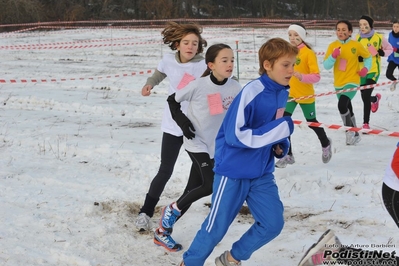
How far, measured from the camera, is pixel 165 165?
466 centimetres

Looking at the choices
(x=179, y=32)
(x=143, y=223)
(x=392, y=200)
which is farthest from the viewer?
(x=143, y=223)

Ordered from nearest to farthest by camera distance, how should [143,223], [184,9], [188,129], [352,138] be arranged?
[188,129]
[143,223]
[352,138]
[184,9]

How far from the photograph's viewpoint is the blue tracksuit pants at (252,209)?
3518 millimetres

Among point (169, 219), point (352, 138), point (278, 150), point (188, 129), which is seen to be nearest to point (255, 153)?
point (278, 150)

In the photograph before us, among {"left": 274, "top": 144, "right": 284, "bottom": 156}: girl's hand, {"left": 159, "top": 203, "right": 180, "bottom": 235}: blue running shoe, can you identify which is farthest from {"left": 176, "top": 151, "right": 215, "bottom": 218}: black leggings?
{"left": 274, "top": 144, "right": 284, "bottom": 156}: girl's hand

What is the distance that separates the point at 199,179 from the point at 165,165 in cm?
44

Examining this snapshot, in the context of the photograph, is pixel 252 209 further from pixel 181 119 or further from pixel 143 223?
pixel 143 223

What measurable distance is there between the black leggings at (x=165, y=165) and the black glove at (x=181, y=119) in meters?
0.42

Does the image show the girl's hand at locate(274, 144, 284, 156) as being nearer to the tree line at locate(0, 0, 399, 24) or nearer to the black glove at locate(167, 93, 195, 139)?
the black glove at locate(167, 93, 195, 139)

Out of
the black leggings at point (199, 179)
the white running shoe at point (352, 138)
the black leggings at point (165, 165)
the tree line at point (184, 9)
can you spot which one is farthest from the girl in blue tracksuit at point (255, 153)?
the tree line at point (184, 9)

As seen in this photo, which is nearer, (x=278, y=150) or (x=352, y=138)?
(x=278, y=150)

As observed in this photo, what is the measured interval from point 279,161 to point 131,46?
60.8 ft

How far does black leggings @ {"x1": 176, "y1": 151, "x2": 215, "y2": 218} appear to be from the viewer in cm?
421

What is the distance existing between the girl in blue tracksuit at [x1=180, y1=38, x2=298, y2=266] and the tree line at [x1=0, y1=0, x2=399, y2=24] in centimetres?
3471
